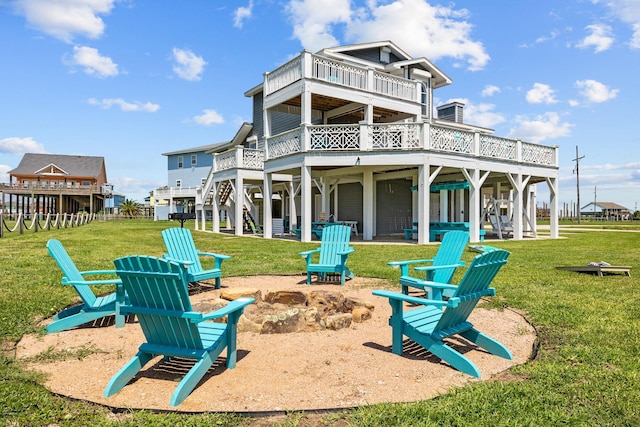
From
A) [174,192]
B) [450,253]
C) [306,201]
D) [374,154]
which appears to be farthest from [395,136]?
[174,192]

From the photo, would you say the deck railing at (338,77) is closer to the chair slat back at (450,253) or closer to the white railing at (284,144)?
the white railing at (284,144)

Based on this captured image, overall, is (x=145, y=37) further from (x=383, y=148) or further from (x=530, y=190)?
(x=530, y=190)

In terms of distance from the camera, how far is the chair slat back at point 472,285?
3523 mm

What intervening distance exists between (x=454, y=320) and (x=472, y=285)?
0.39 metres

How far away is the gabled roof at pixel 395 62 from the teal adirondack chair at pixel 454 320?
58.5ft

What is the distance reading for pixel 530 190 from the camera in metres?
22.4

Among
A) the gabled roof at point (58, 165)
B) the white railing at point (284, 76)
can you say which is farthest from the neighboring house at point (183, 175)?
the white railing at point (284, 76)

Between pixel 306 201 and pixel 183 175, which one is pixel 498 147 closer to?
pixel 306 201

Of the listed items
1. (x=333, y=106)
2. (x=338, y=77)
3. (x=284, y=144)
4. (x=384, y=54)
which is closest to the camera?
(x=338, y=77)

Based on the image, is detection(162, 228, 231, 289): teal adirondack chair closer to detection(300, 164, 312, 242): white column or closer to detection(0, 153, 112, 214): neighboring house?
detection(300, 164, 312, 242): white column

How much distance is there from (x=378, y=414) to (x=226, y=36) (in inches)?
549

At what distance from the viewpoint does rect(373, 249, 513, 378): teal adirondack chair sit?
11.6 ft

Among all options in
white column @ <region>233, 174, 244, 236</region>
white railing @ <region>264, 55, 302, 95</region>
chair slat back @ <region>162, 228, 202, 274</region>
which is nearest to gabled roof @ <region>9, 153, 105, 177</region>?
white column @ <region>233, 174, 244, 236</region>

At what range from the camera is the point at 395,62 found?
22750 mm
